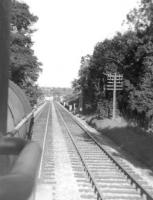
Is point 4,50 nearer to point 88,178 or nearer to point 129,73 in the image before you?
point 88,178

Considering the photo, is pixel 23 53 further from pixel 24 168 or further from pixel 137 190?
→ pixel 24 168

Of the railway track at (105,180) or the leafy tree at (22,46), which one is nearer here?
the railway track at (105,180)

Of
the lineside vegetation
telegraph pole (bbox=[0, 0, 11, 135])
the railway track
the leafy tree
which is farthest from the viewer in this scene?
the leafy tree

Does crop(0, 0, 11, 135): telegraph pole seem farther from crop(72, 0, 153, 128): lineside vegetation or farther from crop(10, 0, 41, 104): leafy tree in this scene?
crop(10, 0, 41, 104): leafy tree

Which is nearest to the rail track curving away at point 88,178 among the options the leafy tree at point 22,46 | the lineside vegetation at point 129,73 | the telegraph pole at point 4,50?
the telegraph pole at point 4,50

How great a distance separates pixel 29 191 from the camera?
1.51m

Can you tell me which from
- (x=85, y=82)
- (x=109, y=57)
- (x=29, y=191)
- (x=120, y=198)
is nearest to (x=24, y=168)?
(x=29, y=191)

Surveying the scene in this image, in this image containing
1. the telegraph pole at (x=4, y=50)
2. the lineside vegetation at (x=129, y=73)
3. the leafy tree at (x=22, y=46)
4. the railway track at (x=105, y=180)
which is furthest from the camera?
the leafy tree at (x=22, y=46)

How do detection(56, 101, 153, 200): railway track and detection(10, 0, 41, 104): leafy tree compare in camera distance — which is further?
detection(10, 0, 41, 104): leafy tree

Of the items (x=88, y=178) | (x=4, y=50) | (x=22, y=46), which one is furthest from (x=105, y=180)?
(x=22, y=46)

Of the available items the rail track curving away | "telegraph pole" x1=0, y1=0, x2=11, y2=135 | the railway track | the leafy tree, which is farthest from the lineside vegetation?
"telegraph pole" x1=0, y1=0, x2=11, y2=135

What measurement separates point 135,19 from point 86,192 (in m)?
14.6

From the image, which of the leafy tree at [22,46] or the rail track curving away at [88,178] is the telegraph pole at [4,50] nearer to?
the rail track curving away at [88,178]

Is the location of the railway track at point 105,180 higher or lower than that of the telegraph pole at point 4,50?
lower
